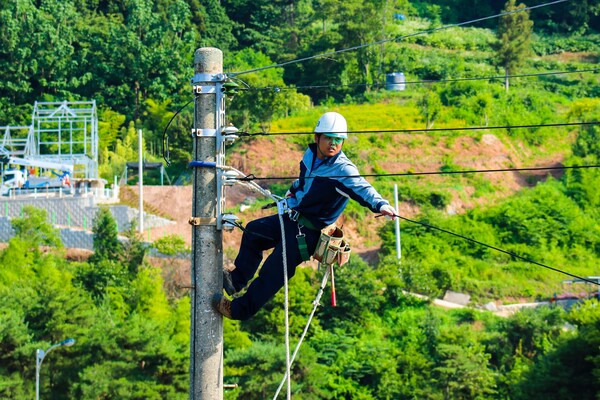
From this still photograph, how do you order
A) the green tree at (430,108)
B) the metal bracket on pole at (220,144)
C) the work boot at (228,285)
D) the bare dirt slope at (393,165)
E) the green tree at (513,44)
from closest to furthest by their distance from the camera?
the metal bracket on pole at (220,144)
the work boot at (228,285)
the bare dirt slope at (393,165)
the green tree at (430,108)
the green tree at (513,44)

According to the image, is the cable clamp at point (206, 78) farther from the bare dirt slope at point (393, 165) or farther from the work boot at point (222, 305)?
the bare dirt slope at point (393, 165)

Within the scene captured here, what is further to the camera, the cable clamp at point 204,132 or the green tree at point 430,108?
the green tree at point 430,108

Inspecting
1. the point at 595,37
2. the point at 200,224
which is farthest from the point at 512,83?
the point at 200,224

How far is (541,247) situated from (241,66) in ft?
72.9

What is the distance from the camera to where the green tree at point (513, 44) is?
52.5 metres

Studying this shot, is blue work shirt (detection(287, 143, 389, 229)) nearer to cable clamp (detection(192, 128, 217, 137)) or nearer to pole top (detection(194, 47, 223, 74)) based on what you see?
cable clamp (detection(192, 128, 217, 137))

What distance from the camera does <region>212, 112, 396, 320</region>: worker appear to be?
24.3 ft

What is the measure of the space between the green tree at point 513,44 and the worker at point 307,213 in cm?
4519

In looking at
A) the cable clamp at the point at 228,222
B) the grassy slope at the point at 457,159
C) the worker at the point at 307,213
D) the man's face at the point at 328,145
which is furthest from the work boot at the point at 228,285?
the grassy slope at the point at 457,159

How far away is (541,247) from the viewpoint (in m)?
36.7

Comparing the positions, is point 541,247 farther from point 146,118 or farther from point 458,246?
point 146,118

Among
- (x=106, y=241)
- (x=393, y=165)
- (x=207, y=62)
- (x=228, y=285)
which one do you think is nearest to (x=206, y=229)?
(x=228, y=285)

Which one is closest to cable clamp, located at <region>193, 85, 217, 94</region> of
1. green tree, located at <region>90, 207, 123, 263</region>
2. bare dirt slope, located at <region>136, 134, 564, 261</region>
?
green tree, located at <region>90, 207, 123, 263</region>

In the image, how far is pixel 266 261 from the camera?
7.59 meters
